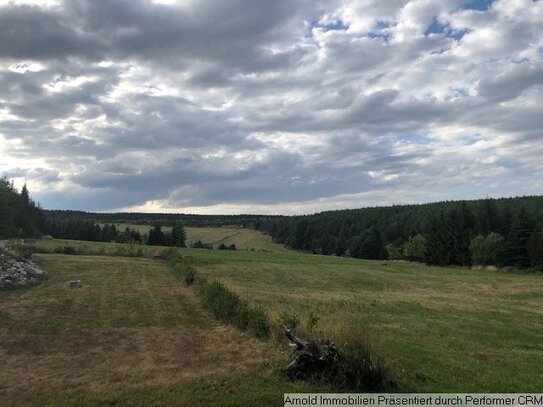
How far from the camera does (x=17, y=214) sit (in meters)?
96.3

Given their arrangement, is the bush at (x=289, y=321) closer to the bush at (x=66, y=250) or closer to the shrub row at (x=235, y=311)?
the shrub row at (x=235, y=311)

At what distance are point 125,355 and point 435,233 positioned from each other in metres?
85.1

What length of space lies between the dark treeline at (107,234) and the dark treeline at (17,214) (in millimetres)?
5871

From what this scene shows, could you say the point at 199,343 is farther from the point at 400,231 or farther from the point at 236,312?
the point at 400,231

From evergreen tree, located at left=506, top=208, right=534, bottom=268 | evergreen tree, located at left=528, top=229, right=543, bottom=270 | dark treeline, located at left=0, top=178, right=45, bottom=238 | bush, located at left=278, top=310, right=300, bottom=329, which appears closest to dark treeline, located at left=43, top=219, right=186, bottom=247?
dark treeline, located at left=0, top=178, right=45, bottom=238

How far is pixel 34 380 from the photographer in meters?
11.8

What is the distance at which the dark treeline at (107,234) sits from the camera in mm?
123062

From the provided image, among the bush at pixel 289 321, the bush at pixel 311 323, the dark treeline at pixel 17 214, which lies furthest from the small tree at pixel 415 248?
the bush at pixel 311 323

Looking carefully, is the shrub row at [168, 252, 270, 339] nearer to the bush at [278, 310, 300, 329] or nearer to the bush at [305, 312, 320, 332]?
the bush at [278, 310, 300, 329]

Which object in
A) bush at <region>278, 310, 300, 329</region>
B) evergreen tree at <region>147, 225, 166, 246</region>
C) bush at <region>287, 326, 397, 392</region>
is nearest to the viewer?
bush at <region>287, 326, 397, 392</region>

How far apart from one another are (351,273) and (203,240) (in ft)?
306

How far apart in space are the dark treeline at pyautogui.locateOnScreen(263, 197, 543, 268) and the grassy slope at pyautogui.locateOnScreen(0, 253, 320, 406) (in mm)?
66961

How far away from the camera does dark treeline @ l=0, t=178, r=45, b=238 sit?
7925 cm

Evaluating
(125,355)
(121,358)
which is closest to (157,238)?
(125,355)
